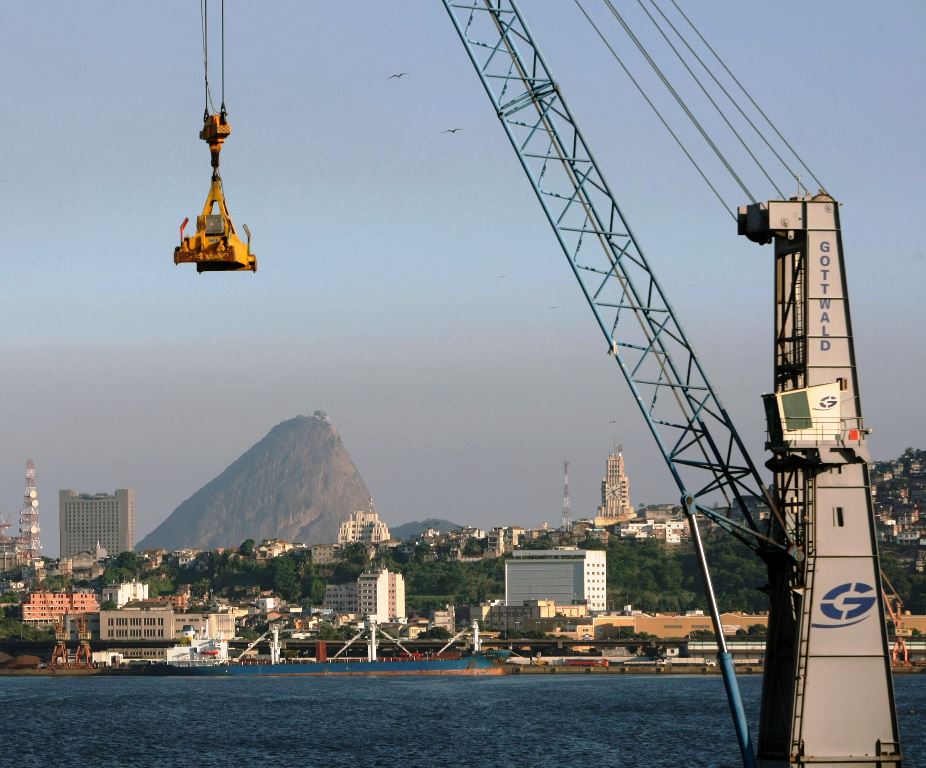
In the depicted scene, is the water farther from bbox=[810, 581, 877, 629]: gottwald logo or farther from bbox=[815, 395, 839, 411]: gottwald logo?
bbox=[815, 395, 839, 411]: gottwald logo

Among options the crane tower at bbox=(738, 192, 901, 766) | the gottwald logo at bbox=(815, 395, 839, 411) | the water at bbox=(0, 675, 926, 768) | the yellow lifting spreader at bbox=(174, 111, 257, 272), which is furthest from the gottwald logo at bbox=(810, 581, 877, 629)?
the water at bbox=(0, 675, 926, 768)

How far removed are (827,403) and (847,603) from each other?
14.8 feet

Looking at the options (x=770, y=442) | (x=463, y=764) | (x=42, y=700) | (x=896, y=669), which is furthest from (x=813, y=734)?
(x=896, y=669)

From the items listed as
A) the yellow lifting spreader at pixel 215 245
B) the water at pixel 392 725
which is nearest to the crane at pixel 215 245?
the yellow lifting spreader at pixel 215 245

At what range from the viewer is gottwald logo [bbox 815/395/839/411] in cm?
4205

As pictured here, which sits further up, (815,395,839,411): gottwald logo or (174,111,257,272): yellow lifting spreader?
(174,111,257,272): yellow lifting spreader

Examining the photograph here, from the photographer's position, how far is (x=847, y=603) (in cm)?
4184

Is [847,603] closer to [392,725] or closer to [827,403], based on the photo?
[827,403]

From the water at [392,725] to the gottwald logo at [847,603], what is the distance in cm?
2963

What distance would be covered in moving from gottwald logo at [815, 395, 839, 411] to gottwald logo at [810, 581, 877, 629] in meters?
3.98

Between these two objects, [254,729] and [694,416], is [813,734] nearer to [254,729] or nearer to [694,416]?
[694,416]

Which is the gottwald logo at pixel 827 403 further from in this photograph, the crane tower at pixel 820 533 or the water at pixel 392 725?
the water at pixel 392 725

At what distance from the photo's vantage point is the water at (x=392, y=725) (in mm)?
78188

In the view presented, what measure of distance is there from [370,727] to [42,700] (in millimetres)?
49627
